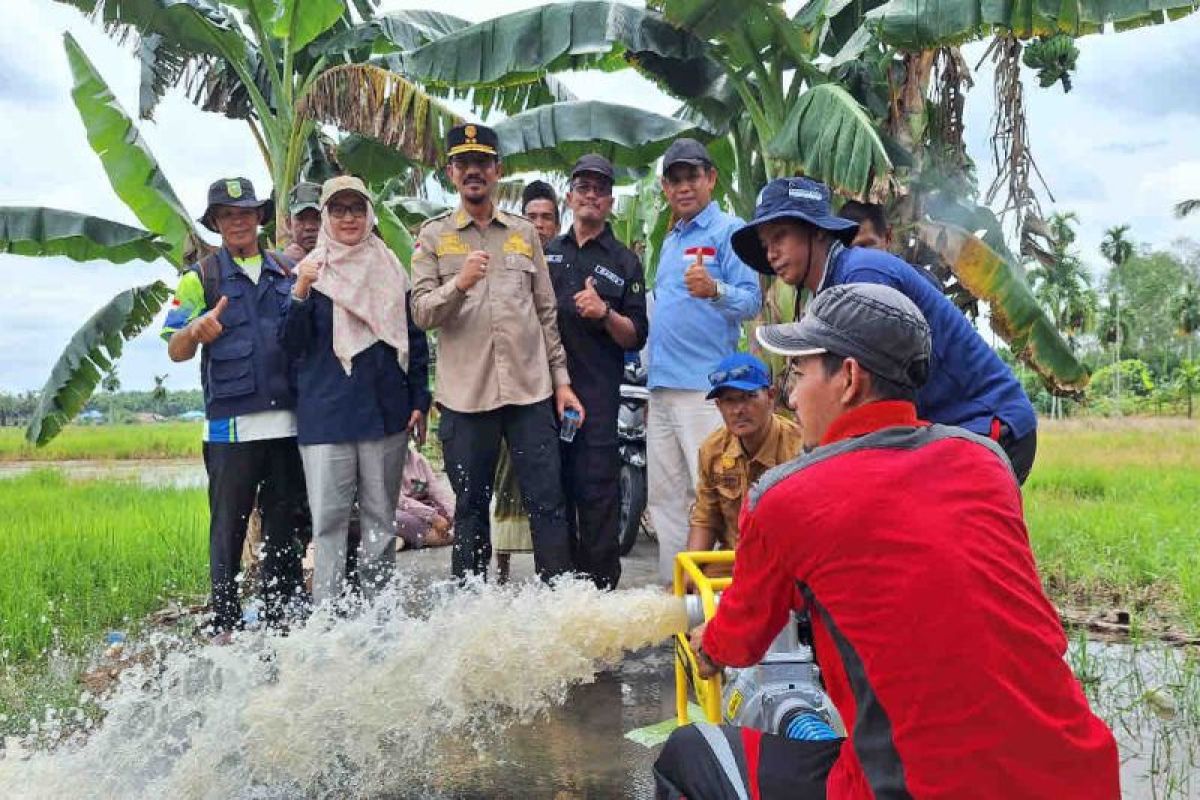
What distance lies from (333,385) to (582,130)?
430 centimetres

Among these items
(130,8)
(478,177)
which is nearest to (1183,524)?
(478,177)

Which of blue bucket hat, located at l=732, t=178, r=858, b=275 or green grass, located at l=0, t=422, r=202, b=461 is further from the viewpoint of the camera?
green grass, located at l=0, t=422, r=202, b=461

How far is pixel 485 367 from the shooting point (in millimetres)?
4082

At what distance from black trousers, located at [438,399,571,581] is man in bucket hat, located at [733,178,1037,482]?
62.9 inches

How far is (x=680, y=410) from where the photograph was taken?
434 centimetres

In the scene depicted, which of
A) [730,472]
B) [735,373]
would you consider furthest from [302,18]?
[730,472]

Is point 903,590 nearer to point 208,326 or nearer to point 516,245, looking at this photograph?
point 516,245

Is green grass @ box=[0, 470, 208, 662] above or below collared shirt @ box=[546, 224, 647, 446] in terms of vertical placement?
below

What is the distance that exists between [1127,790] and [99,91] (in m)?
7.47

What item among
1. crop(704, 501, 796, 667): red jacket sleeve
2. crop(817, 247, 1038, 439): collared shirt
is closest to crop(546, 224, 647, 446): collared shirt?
crop(817, 247, 1038, 439): collared shirt

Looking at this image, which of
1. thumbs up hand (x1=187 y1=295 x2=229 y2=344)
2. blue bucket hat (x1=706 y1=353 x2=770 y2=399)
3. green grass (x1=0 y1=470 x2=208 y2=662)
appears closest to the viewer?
blue bucket hat (x1=706 y1=353 x2=770 y2=399)

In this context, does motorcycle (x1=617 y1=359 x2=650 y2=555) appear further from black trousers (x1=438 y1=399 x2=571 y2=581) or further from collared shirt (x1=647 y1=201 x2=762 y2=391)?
black trousers (x1=438 y1=399 x2=571 y2=581)

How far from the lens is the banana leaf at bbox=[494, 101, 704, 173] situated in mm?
7707

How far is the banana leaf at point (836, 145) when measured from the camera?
5.79 meters
